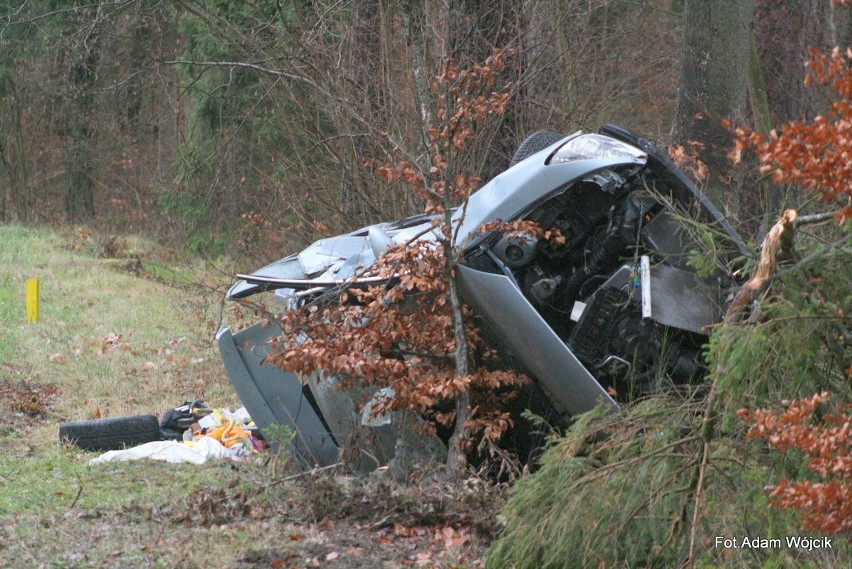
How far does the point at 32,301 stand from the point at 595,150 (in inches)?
365

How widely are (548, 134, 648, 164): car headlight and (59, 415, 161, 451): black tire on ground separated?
153 inches

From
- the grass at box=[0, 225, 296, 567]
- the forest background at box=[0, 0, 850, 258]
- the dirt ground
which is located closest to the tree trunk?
the grass at box=[0, 225, 296, 567]

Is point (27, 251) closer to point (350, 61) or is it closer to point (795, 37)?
point (350, 61)

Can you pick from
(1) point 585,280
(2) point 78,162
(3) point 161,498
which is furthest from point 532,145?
(2) point 78,162

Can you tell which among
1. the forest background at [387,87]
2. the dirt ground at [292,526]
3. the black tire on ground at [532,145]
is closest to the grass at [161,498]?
the dirt ground at [292,526]

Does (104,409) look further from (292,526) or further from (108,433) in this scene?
(292,526)

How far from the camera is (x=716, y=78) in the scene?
9.79 metres

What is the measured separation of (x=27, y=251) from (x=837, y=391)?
1652 centimetres

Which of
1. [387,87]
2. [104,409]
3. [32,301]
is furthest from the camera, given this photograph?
[32,301]

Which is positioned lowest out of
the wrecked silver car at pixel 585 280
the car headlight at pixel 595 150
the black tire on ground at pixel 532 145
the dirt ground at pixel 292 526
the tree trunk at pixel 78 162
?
the tree trunk at pixel 78 162

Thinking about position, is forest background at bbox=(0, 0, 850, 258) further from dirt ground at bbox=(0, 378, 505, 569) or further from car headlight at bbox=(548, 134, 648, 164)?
dirt ground at bbox=(0, 378, 505, 569)

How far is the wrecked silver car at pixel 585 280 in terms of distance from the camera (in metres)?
5.85

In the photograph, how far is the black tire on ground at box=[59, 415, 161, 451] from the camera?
8.17 m

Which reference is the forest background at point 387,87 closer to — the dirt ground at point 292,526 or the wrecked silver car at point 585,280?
the wrecked silver car at point 585,280
